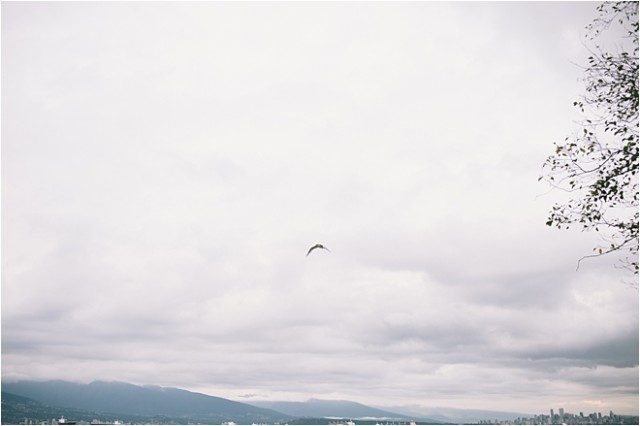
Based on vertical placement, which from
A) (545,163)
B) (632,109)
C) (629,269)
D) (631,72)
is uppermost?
(631,72)

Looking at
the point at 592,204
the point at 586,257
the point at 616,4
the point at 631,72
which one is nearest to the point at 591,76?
the point at 631,72

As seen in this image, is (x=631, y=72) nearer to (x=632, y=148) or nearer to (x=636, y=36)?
(x=636, y=36)

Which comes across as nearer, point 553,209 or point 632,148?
point 632,148

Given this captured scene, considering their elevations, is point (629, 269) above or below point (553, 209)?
below

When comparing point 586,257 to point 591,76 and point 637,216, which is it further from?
point 591,76

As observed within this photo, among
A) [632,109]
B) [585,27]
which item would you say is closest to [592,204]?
[632,109]

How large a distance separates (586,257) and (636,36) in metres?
9.04

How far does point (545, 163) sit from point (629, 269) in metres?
5.19

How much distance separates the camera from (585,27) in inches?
846

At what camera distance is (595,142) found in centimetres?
2245

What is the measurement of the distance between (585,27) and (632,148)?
4.93 metres

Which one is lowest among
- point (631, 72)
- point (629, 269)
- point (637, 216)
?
point (629, 269)

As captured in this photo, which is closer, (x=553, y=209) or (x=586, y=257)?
(x=586, y=257)

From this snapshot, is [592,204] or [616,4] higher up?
[616,4]
